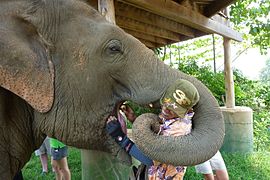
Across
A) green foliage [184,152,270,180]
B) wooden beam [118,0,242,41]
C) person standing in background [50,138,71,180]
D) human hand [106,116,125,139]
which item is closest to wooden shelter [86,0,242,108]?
wooden beam [118,0,242,41]

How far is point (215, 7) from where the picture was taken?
6164 mm

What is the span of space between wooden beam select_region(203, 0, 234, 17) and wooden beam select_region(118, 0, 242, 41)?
0.13 metres

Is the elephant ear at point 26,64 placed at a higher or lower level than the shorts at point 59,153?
higher

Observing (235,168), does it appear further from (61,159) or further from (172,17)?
(61,159)

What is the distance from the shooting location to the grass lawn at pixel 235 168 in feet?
17.7

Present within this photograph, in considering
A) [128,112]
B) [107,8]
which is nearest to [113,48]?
[128,112]

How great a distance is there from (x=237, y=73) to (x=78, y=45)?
385 inches

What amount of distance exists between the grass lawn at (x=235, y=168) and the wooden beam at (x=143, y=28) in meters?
2.42

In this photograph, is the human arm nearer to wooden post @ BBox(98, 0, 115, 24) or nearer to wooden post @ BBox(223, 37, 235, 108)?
wooden post @ BBox(98, 0, 115, 24)

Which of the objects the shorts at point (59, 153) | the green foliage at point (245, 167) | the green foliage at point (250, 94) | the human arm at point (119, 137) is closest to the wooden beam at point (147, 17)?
the green foliage at point (250, 94)

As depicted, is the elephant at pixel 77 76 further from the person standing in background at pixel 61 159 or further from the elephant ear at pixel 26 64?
the person standing in background at pixel 61 159

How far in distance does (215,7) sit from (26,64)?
503 centimetres

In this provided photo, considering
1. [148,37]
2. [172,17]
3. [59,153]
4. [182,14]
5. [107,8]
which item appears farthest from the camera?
[148,37]

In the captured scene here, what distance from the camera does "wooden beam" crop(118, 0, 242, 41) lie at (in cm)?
412
